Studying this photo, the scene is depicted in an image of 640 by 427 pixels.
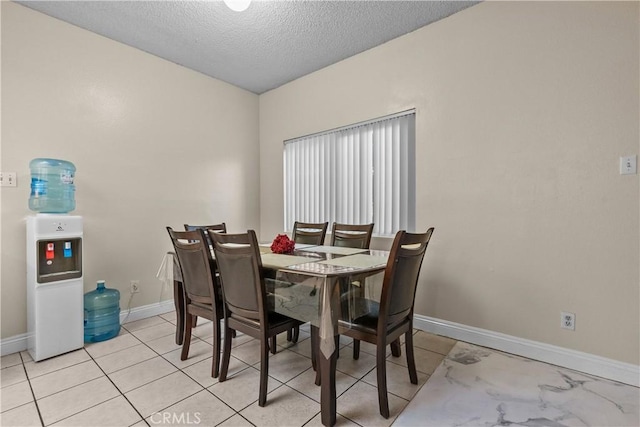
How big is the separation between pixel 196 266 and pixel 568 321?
8.29 ft

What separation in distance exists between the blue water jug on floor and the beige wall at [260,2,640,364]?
270 centimetres

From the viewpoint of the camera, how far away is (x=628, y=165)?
183 cm

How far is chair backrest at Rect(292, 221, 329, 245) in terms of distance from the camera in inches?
115

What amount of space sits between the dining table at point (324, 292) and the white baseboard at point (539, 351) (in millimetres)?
1169

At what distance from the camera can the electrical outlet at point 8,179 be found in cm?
226

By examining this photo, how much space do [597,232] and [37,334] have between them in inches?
153

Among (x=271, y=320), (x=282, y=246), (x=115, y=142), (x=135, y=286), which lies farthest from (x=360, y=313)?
(x=115, y=142)

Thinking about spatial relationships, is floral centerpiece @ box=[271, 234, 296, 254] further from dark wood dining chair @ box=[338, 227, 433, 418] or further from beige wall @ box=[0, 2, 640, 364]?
beige wall @ box=[0, 2, 640, 364]

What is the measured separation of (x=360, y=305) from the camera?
5.72 ft

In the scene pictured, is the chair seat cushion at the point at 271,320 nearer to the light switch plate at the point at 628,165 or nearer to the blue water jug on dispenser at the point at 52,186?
the blue water jug on dispenser at the point at 52,186

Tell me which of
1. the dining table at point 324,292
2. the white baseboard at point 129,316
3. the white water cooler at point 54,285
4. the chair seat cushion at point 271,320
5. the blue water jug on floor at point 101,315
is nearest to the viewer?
the dining table at point 324,292

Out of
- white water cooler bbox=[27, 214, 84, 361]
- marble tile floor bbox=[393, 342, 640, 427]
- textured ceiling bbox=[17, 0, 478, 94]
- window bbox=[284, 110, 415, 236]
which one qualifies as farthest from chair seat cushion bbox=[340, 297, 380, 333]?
textured ceiling bbox=[17, 0, 478, 94]

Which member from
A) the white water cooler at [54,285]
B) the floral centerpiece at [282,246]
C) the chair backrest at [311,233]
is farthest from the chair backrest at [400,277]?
the white water cooler at [54,285]

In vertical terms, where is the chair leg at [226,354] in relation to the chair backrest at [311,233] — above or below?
below
